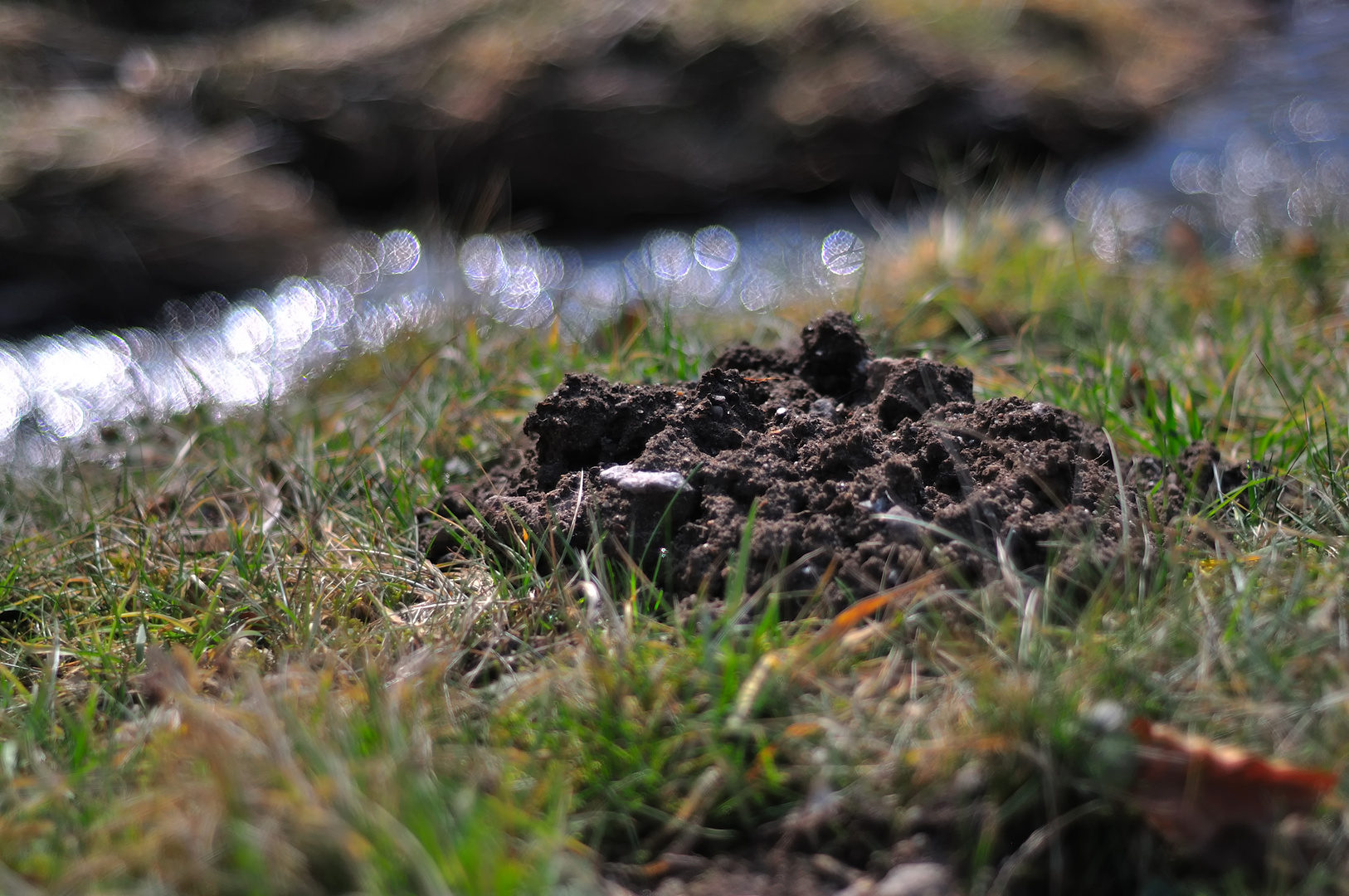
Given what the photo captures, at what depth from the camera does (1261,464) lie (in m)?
2.12

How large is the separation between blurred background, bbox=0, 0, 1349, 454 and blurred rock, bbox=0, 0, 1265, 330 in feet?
0.09

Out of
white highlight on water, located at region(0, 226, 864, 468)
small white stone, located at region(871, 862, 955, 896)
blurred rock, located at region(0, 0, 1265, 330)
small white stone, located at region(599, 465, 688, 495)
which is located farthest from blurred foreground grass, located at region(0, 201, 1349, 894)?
blurred rock, located at region(0, 0, 1265, 330)

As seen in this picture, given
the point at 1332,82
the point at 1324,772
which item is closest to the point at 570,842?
the point at 1324,772

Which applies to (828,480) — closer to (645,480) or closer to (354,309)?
(645,480)

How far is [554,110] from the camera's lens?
791 cm

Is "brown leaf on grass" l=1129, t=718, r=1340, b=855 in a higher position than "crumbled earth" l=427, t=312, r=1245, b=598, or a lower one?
lower

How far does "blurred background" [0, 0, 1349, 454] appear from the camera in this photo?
627 cm

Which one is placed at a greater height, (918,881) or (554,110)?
(554,110)

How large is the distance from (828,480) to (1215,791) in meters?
0.82

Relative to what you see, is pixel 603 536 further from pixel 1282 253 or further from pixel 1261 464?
pixel 1282 253

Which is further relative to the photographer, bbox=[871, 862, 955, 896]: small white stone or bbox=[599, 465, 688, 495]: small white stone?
bbox=[599, 465, 688, 495]: small white stone

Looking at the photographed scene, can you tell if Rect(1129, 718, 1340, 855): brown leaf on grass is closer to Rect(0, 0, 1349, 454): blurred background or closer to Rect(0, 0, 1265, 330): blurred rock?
Rect(0, 0, 1349, 454): blurred background

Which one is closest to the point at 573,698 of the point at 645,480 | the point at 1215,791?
the point at 645,480

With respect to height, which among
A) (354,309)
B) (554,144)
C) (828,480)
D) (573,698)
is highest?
(554,144)
